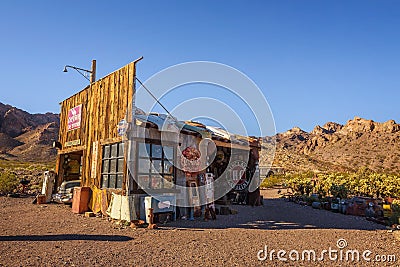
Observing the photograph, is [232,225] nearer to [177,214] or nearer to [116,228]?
[177,214]

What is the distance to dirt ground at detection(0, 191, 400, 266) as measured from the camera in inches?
211

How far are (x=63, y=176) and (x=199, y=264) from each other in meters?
12.0

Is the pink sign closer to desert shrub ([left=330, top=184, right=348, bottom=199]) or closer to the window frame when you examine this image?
the window frame

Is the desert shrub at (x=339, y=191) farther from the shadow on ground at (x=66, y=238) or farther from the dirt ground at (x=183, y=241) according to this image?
the shadow on ground at (x=66, y=238)

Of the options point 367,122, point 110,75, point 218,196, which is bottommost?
point 218,196

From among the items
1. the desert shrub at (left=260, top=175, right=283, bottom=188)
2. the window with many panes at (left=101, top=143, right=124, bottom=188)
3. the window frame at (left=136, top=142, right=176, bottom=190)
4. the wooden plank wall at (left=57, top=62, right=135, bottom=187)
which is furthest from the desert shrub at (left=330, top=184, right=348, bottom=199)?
the wooden plank wall at (left=57, top=62, right=135, bottom=187)

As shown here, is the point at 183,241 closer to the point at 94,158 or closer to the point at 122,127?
the point at 122,127

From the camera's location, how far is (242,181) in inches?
634

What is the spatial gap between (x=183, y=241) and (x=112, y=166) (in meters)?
4.85

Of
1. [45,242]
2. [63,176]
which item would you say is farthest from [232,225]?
[63,176]

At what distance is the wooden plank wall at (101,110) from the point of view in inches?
406

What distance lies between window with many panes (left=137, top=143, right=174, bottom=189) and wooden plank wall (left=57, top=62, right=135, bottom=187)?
1017 millimetres

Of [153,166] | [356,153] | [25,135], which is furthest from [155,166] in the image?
[25,135]

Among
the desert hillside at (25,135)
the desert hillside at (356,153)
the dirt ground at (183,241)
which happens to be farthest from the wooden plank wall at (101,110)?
the desert hillside at (25,135)
